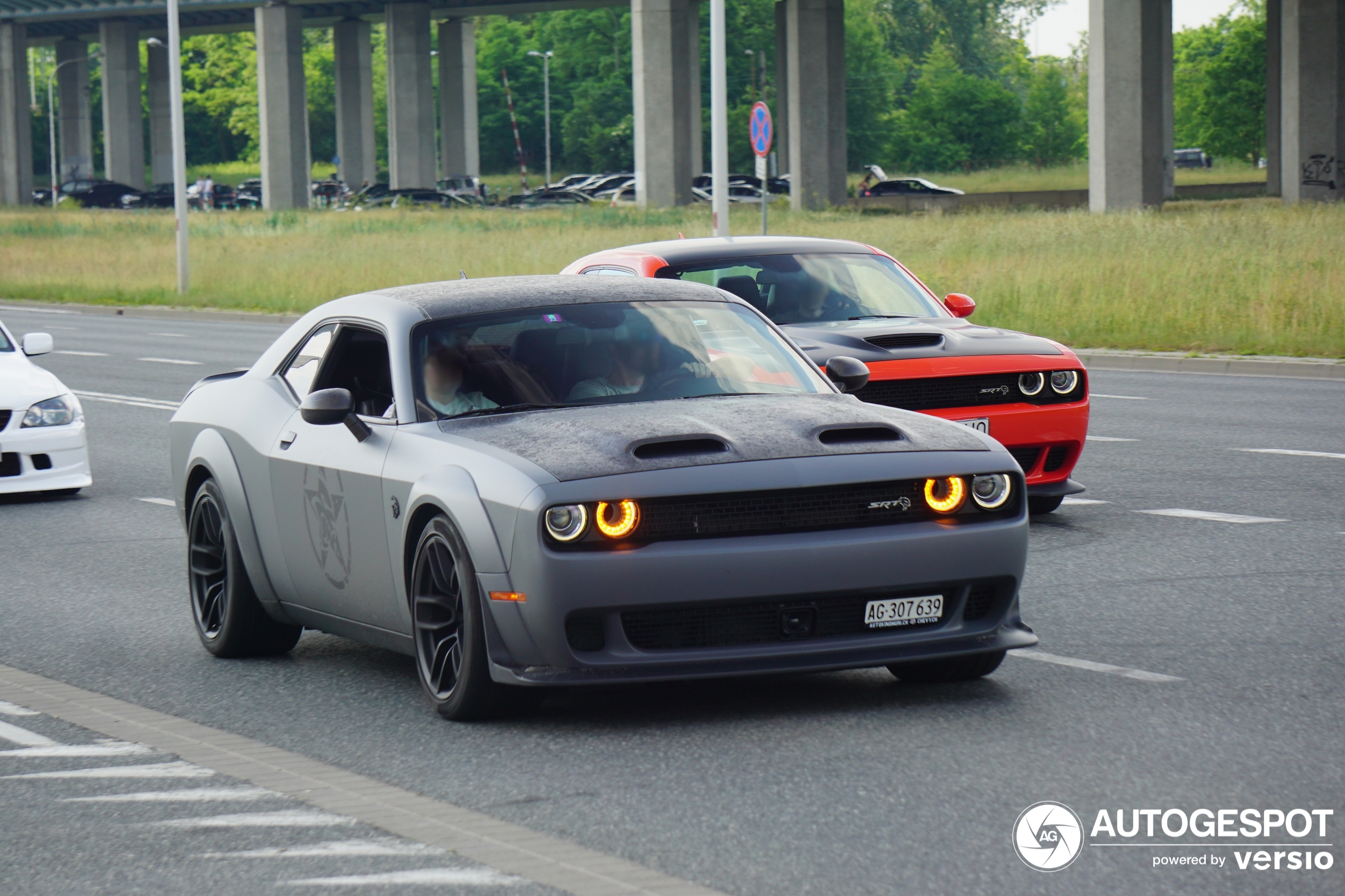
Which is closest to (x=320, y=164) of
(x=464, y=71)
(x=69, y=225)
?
(x=464, y=71)

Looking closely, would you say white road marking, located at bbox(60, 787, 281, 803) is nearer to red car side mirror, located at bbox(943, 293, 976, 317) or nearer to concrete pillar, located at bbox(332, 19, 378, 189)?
red car side mirror, located at bbox(943, 293, 976, 317)

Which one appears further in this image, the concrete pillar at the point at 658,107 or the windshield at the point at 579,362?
the concrete pillar at the point at 658,107

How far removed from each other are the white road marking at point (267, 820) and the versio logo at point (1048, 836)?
65.7 inches

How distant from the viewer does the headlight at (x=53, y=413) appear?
41.9ft

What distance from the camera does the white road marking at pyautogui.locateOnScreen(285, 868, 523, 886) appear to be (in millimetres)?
4426

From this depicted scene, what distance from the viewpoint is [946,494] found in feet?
19.6

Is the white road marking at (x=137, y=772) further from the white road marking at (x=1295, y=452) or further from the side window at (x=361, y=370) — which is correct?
the white road marking at (x=1295, y=452)

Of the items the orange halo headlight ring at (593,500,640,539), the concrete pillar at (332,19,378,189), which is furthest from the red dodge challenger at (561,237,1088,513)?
the concrete pillar at (332,19,378,189)

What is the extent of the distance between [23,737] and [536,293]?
7.46ft

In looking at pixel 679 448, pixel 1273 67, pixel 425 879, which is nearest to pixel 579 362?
pixel 679 448

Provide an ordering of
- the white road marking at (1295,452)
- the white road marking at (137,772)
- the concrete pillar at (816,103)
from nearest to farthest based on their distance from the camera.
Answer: the white road marking at (137,772) → the white road marking at (1295,452) → the concrete pillar at (816,103)

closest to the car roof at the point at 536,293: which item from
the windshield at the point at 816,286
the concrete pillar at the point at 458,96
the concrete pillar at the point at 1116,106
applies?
the windshield at the point at 816,286

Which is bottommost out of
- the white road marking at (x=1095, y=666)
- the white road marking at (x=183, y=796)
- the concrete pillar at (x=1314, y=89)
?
the white road marking at (x=1095, y=666)

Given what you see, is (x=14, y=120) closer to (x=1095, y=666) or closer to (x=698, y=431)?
(x=1095, y=666)
